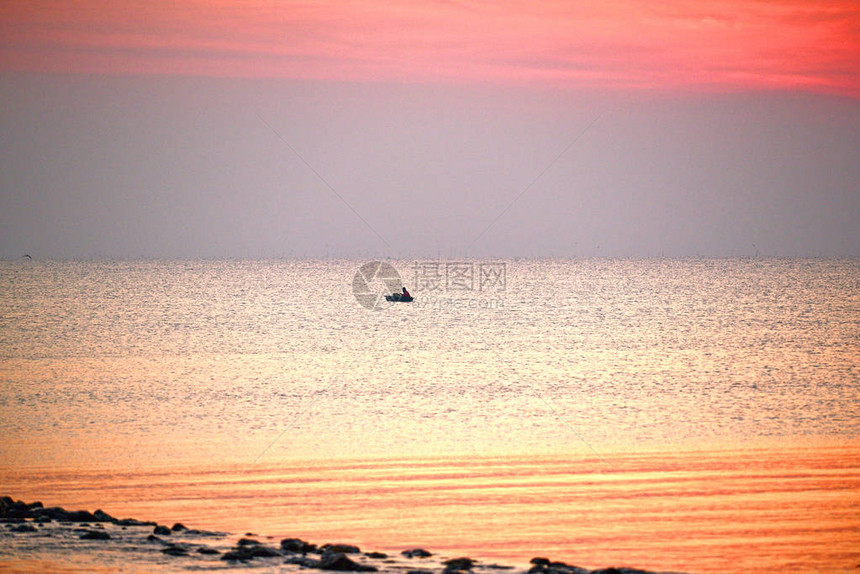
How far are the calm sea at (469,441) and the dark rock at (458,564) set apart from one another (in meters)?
1.19

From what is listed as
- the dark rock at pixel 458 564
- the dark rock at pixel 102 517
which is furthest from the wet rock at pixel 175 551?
the dark rock at pixel 458 564

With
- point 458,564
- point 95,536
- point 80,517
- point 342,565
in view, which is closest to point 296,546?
point 342,565

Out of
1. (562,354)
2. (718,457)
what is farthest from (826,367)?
(718,457)

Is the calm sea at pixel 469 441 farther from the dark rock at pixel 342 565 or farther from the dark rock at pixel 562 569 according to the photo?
the dark rock at pixel 342 565

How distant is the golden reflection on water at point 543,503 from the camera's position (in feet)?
43.9

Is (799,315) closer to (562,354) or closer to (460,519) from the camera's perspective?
(562,354)

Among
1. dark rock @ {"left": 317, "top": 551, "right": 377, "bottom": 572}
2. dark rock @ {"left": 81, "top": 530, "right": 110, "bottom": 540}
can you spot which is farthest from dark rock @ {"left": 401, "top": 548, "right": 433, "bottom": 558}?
dark rock @ {"left": 81, "top": 530, "right": 110, "bottom": 540}

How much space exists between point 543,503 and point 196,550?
6402 mm

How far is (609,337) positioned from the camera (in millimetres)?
59688

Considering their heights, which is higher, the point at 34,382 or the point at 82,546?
the point at 34,382

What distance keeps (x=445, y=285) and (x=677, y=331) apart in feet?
407

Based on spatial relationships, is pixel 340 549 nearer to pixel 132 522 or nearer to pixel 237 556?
pixel 237 556

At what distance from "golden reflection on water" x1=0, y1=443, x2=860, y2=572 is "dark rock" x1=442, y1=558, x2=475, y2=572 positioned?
0.85m

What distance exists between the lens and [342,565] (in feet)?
37.8
